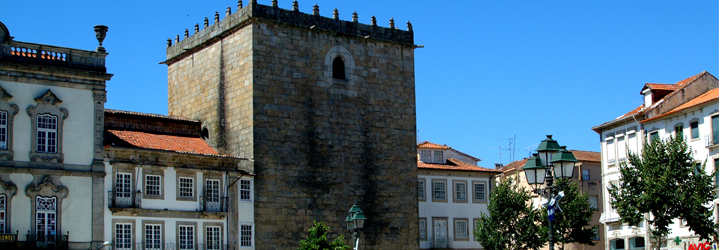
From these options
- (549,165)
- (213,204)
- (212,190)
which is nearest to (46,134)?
(212,190)

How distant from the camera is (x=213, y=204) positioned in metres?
40.8

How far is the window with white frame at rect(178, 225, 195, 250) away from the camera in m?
39.6

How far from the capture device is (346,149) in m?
44.5

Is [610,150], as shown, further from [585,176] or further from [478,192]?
[585,176]

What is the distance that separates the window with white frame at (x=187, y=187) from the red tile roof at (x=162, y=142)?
1.12 metres

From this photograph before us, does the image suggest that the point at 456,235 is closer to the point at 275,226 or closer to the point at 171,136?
the point at 275,226

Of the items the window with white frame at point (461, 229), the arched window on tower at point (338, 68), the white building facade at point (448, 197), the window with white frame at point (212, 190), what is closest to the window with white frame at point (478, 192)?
the white building facade at point (448, 197)

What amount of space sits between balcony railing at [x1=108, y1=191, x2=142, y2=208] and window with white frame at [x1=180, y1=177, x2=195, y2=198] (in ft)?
6.37

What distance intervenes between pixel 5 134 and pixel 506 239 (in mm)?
22508

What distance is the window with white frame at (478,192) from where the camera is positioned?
52500 mm

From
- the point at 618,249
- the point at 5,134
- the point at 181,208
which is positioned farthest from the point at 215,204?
the point at 618,249

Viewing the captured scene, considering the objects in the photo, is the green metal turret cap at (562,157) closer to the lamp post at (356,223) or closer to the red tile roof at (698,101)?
the lamp post at (356,223)

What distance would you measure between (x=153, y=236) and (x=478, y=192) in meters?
19.3

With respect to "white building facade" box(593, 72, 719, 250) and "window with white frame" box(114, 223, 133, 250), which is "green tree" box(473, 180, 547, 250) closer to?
"white building facade" box(593, 72, 719, 250)
